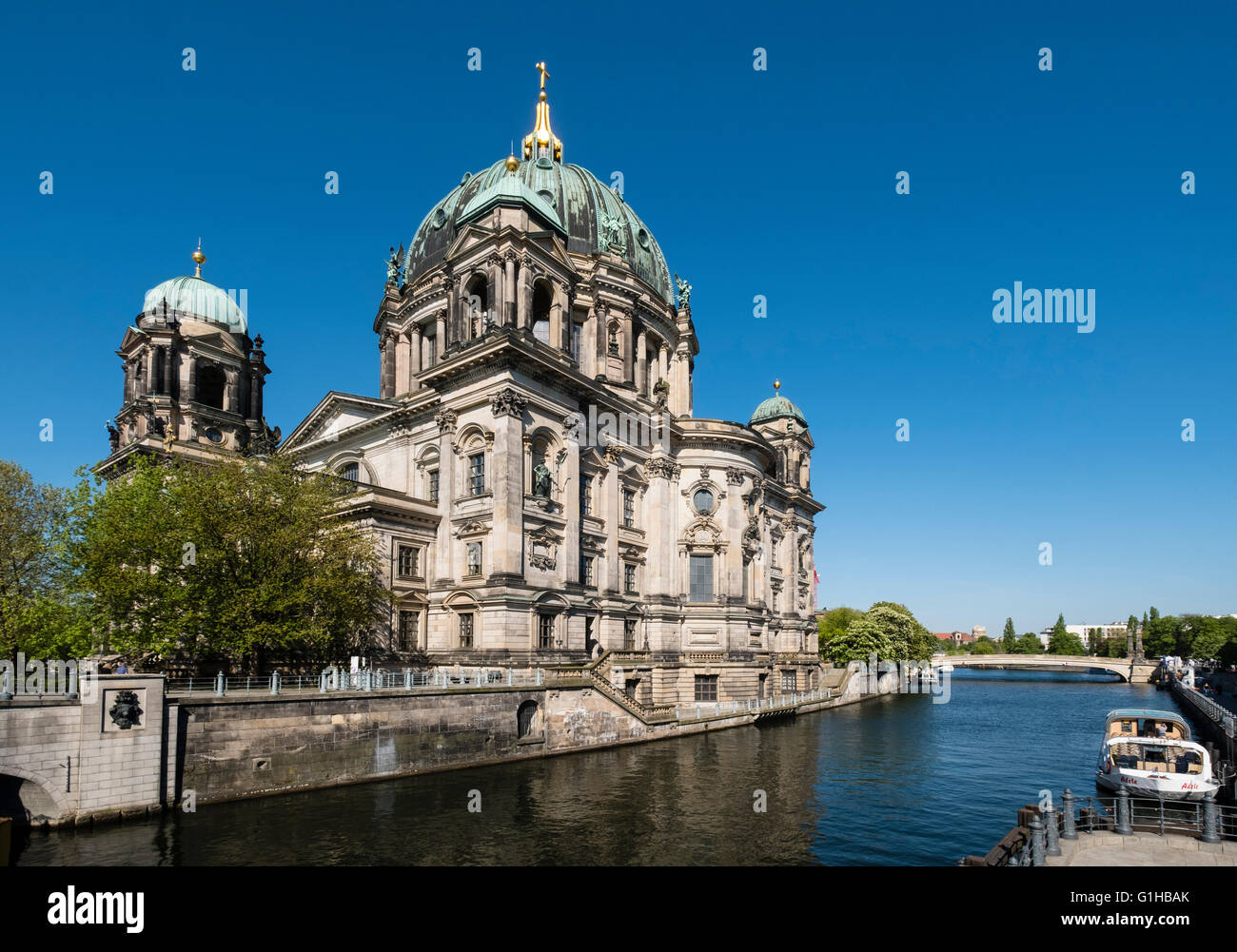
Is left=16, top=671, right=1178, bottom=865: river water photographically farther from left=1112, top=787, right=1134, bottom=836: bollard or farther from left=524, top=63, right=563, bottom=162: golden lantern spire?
left=524, top=63, right=563, bottom=162: golden lantern spire

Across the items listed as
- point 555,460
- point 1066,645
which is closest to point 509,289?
point 555,460

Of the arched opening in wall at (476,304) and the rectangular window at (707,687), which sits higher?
the arched opening in wall at (476,304)

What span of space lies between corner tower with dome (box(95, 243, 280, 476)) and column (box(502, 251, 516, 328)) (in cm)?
2474

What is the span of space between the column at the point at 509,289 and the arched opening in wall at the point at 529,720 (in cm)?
2248

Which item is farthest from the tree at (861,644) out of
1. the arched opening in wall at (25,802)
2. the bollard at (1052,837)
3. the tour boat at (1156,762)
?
the arched opening in wall at (25,802)

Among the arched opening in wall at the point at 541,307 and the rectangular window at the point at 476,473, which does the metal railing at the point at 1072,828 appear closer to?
the rectangular window at the point at 476,473

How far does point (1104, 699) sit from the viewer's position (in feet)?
289

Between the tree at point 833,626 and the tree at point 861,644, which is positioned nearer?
the tree at point 861,644

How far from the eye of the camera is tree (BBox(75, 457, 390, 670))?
3278 centimetres

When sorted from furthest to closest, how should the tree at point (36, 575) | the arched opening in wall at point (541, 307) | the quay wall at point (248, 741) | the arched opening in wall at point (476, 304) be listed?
1. the arched opening in wall at point (541, 307)
2. the arched opening in wall at point (476, 304)
3. the tree at point (36, 575)
4. the quay wall at point (248, 741)

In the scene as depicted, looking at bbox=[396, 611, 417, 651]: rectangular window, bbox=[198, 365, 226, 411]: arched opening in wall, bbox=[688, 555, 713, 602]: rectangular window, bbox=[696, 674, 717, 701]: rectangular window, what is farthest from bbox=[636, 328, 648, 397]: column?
bbox=[198, 365, 226, 411]: arched opening in wall

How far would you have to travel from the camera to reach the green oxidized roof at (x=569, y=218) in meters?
63.6

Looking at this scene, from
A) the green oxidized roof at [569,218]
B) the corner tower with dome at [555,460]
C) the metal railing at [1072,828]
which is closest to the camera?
the metal railing at [1072,828]
